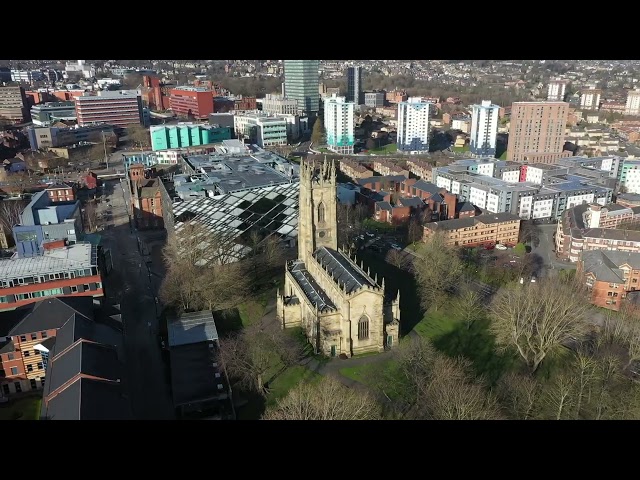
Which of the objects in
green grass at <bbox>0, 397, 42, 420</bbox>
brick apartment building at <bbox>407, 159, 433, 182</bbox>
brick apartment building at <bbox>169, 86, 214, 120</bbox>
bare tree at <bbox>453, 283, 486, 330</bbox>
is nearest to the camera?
green grass at <bbox>0, 397, 42, 420</bbox>

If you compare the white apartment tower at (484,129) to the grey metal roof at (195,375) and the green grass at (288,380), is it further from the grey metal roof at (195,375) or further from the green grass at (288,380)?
the grey metal roof at (195,375)

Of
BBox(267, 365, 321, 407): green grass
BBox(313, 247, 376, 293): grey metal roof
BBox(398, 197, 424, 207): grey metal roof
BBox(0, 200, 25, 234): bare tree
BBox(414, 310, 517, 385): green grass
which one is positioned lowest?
BBox(414, 310, 517, 385): green grass

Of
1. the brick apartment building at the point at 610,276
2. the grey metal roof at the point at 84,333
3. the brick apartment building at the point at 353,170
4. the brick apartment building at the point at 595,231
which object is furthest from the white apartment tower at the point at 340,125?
the grey metal roof at the point at 84,333

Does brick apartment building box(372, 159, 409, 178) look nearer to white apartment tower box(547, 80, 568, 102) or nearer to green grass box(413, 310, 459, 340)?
green grass box(413, 310, 459, 340)

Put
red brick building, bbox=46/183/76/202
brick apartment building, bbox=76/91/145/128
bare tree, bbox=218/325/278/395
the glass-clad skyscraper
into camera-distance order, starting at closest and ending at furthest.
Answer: bare tree, bbox=218/325/278/395
red brick building, bbox=46/183/76/202
brick apartment building, bbox=76/91/145/128
the glass-clad skyscraper

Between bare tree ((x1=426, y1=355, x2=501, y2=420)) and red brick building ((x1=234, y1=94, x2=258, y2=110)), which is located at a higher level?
red brick building ((x1=234, y1=94, x2=258, y2=110))

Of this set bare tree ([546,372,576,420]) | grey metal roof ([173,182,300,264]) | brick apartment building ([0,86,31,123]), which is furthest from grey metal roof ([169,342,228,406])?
brick apartment building ([0,86,31,123])

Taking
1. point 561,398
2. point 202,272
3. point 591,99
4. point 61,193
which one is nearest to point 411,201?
point 202,272

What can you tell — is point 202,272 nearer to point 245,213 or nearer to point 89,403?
point 245,213

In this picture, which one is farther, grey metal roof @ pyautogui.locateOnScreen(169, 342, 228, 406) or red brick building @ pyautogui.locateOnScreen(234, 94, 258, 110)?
red brick building @ pyautogui.locateOnScreen(234, 94, 258, 110)
